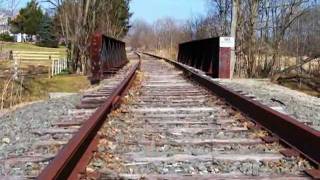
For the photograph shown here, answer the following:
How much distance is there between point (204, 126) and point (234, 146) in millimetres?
1316

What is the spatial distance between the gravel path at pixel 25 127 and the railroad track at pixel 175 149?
0.73 m

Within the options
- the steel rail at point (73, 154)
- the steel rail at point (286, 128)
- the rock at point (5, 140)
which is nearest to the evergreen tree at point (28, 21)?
the steel rail at point (286, 128)

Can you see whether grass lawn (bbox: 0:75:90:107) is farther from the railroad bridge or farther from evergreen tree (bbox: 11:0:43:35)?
evergreen tree (bbox: 11:0:43:35)

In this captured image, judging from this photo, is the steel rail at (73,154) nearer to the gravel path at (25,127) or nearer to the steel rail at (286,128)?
the gravel path at (25,127)

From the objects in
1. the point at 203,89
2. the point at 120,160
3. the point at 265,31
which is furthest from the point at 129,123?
the point at 265,31

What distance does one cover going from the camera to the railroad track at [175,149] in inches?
175

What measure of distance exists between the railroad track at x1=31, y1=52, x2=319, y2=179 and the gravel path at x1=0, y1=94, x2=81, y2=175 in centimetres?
73

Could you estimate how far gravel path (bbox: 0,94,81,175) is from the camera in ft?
18.5

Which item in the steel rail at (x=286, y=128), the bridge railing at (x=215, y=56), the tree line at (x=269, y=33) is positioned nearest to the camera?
the steel rail at (x=286, y=128)

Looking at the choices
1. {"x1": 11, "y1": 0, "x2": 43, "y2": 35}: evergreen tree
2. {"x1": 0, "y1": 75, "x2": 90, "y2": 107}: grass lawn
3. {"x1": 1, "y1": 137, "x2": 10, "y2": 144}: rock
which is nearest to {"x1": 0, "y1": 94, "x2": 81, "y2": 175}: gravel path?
{"x1": 1, "y1": 137, "x2": 10, "y2": 144}: rock

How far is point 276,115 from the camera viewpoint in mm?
6340

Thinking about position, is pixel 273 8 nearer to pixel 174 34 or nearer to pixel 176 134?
pixel 176 134

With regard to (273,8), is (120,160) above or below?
below

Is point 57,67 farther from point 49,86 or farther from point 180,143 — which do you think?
point 180,143
